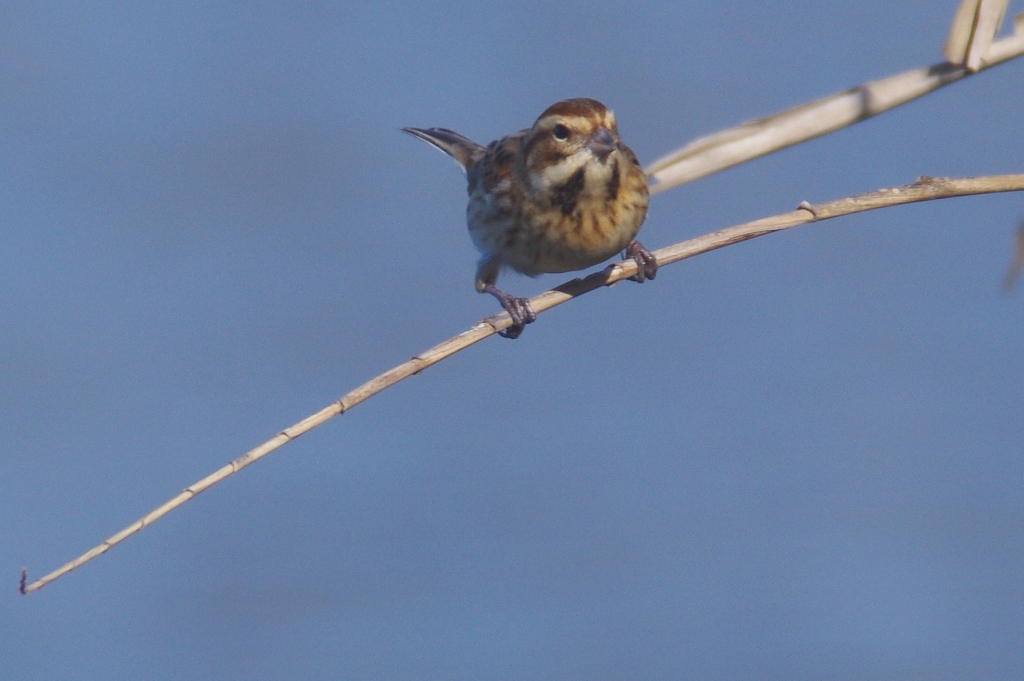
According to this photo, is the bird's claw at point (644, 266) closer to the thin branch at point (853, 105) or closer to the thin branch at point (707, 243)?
the thin branch at point (707, 243)

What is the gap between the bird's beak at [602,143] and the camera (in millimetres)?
4223

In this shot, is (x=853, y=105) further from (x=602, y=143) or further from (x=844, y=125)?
(x=602, y=143)

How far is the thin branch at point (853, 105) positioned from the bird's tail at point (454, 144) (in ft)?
9.62

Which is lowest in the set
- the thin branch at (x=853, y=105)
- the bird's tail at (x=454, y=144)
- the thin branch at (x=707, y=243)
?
the thin branch at (x=707, y=243)

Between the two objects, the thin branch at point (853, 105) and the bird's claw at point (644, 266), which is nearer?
the thin branch at point (853, 105)

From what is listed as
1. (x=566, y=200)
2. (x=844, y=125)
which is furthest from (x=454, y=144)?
(x=844, y=125)

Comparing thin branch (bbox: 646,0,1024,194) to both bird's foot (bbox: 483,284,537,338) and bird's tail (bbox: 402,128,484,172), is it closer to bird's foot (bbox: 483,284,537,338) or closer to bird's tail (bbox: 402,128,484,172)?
bird's foot (bbox: 483,284,537,338)

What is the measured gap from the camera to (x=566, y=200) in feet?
14.5

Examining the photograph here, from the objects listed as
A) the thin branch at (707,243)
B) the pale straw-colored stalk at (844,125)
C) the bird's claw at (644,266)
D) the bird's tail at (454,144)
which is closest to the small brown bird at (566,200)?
the bird's claw at (644,266)

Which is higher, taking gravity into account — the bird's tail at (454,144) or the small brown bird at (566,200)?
the bird's tail at (454,144)

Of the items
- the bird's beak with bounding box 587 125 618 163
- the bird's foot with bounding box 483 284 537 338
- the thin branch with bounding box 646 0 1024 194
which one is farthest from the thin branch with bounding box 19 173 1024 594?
the bird's beak with bounding box 587 125 618 163

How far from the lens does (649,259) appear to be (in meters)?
4.28

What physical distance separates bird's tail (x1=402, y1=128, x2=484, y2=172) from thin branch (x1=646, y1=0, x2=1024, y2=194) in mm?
2932

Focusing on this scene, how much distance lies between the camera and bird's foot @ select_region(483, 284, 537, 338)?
165 inches
